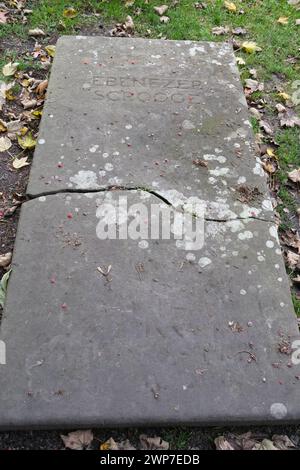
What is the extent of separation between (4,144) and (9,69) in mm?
890

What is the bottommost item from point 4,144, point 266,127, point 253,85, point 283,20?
point 4,144

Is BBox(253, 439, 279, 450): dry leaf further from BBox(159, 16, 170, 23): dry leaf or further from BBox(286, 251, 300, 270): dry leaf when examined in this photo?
BBox(159, 16, 170, 23): dry leaf

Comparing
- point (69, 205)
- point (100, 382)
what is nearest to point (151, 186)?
point (69, 205)

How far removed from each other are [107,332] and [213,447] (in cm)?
68

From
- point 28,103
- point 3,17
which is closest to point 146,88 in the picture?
point 28,103

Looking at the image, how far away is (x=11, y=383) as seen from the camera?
6.48ft

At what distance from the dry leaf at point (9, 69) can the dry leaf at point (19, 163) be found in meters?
1.01

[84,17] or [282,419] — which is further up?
[84,17]

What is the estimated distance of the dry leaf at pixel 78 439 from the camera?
6.54 ft

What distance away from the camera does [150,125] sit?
9.62 ft

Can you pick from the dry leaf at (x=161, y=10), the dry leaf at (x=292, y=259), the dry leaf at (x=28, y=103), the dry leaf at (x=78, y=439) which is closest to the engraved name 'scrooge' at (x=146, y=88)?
the dry leaf at (x=28, y=103)

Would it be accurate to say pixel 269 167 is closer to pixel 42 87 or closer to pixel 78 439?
pixel 42 87

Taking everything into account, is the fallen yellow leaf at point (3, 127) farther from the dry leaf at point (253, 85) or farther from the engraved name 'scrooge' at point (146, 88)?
the dry leaf at point (253, 85)
